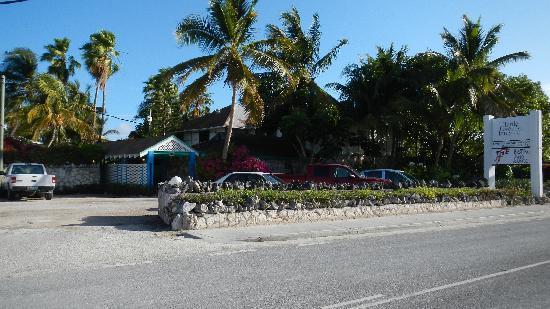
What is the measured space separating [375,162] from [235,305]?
28.0 m

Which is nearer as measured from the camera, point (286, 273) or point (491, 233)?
point (286, 273)

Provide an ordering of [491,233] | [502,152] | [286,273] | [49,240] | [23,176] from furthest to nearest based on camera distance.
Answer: [502,152] < [23,176] < [491,233] < [49,240] < [286,273]

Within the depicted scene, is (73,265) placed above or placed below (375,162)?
below

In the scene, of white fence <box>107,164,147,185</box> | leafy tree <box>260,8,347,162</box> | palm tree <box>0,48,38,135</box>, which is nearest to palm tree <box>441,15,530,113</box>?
leafy tree <box>260,8,347,162</box>

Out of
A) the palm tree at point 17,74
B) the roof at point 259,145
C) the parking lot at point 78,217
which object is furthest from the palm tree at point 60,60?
the parking lot at point 78,217

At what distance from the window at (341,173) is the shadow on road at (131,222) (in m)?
8.85

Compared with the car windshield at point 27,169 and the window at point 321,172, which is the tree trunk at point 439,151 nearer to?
the window at point 321,172

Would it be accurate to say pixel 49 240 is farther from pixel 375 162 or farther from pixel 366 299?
pixel 375 162

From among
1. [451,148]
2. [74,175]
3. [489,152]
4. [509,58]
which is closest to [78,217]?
[74,175]

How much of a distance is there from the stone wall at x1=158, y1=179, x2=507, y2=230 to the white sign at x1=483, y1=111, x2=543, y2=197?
8.57 m

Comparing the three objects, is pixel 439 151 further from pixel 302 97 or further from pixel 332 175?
pixel 332 175

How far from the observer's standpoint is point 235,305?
6.13 meters

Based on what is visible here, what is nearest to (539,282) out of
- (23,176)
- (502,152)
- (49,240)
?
(49,240)

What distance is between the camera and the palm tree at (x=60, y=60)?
4141 centimetres
